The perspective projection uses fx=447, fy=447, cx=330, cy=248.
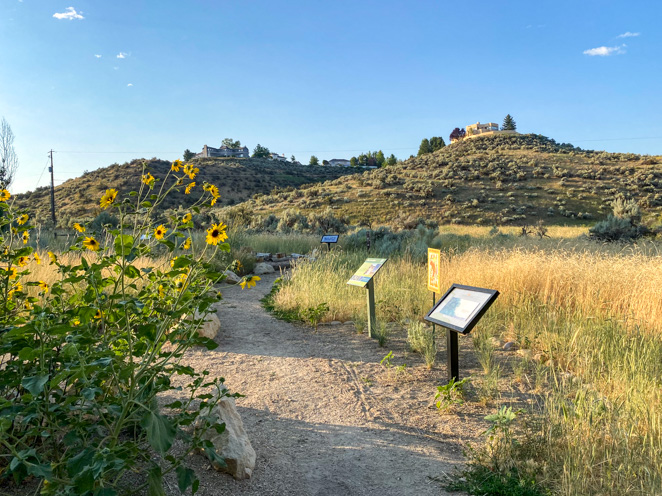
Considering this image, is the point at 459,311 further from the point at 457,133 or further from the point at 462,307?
the point at 457,133

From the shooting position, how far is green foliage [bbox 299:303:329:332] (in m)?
6.60

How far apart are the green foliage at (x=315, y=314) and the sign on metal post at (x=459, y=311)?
267cm

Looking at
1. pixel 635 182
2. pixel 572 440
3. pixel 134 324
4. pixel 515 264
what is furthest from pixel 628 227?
pixel 635 182

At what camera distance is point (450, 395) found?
398 centimetres

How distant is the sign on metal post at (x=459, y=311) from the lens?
3.65m

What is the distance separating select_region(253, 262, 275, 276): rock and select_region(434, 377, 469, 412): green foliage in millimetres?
8537

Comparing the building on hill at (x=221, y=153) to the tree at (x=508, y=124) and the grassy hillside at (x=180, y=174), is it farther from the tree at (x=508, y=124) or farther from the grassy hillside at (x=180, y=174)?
the tree at (x=508, y=124)

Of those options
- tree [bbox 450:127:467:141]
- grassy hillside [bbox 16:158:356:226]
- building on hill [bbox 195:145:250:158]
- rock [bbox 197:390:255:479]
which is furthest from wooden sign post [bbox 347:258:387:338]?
tree [bbox 450:127:467:141]

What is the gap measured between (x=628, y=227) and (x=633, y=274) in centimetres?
1213

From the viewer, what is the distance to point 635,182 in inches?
1610

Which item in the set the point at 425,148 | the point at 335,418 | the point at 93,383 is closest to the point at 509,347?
the point at 335,418

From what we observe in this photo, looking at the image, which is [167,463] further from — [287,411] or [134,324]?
[287,411]

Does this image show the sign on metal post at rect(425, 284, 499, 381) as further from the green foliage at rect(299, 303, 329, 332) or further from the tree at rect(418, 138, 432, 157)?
the tree at rect(418, 138, 432, 157)

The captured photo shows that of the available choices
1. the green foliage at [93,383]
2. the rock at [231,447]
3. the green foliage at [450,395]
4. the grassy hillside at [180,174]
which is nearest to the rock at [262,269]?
the green foliage at [450,395]
